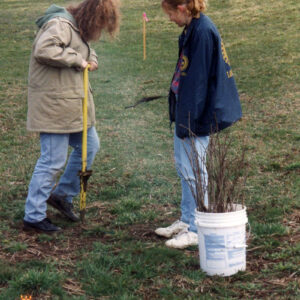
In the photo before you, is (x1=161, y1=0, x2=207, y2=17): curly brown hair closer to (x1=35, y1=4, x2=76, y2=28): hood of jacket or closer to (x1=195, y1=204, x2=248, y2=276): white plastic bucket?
(x1=35, y1=4, x2=76, y2=28): hood of jacket

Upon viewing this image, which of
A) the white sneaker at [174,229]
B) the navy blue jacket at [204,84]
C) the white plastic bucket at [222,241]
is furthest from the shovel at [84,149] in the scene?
the white plastic bucket at [222,241]

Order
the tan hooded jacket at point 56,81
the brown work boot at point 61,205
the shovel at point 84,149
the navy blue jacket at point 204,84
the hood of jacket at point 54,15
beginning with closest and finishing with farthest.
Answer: the navy blue jacket at point 204,84
the tan hooded jacket at point 56,81
the hood of jacket at point 54,15
the shovel at point 84,149
the brown work boot at point 61,205

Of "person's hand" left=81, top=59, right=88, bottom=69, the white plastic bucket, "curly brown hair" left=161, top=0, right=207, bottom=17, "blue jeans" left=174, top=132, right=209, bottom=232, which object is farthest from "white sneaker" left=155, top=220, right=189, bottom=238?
"curly brown hair" left=161, top=0, right=207, bottom=17

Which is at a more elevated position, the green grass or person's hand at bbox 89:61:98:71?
person's hand at bbox 89:61:98:71

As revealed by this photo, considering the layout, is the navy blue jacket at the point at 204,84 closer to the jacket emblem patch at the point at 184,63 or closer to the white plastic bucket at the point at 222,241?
the jacket emblem patch at the point at 184,63

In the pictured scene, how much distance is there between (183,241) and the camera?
173 inches

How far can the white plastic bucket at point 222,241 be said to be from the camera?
3777 mm

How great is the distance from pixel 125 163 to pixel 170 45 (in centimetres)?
1286

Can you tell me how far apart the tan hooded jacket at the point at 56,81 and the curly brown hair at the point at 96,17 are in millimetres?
77

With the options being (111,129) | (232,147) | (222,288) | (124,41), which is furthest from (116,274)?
(124,41)

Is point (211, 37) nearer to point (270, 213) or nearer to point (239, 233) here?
point (239, 233)

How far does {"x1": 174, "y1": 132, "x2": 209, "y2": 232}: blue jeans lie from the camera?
4.29 metres

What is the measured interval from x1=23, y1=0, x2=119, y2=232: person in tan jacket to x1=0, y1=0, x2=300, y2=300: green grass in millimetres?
383

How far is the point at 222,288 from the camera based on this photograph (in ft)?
12.1
